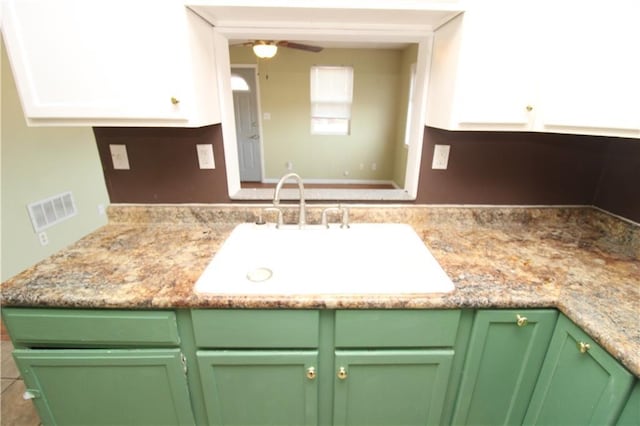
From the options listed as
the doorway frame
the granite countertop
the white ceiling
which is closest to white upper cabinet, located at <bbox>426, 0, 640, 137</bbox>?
the white ceiling

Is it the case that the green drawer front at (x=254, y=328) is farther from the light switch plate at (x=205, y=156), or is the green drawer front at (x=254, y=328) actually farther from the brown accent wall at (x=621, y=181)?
the brown accent wall at (x=621, y=181)

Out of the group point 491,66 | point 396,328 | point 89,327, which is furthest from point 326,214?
point 89,327

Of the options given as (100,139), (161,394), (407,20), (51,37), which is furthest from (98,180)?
(407,20)

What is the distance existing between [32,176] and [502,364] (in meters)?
3.62

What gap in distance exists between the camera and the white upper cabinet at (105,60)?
944mm

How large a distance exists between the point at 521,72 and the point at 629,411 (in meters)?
1.05

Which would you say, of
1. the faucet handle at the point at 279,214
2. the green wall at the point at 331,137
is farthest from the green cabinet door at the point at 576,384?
the green wall at the point at 331,137

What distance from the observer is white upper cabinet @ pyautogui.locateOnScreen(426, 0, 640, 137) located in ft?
2.92

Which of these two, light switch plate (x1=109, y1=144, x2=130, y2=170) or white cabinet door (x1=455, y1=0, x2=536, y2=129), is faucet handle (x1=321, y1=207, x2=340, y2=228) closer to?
white cabinet door (x1=455, y1=0, x2=536, y2=129)

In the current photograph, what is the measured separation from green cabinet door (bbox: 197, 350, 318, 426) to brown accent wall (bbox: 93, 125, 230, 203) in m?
0.78

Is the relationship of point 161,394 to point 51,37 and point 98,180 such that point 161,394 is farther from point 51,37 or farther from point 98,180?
point 98,180

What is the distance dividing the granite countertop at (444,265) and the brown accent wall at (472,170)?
0.07 meters

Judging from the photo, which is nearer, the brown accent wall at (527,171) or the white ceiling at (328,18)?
the white ceiling at (328,18)

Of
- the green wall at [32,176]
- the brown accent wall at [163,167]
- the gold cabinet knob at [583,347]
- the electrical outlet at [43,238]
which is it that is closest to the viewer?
the gold cabinet knob at [583,347]
